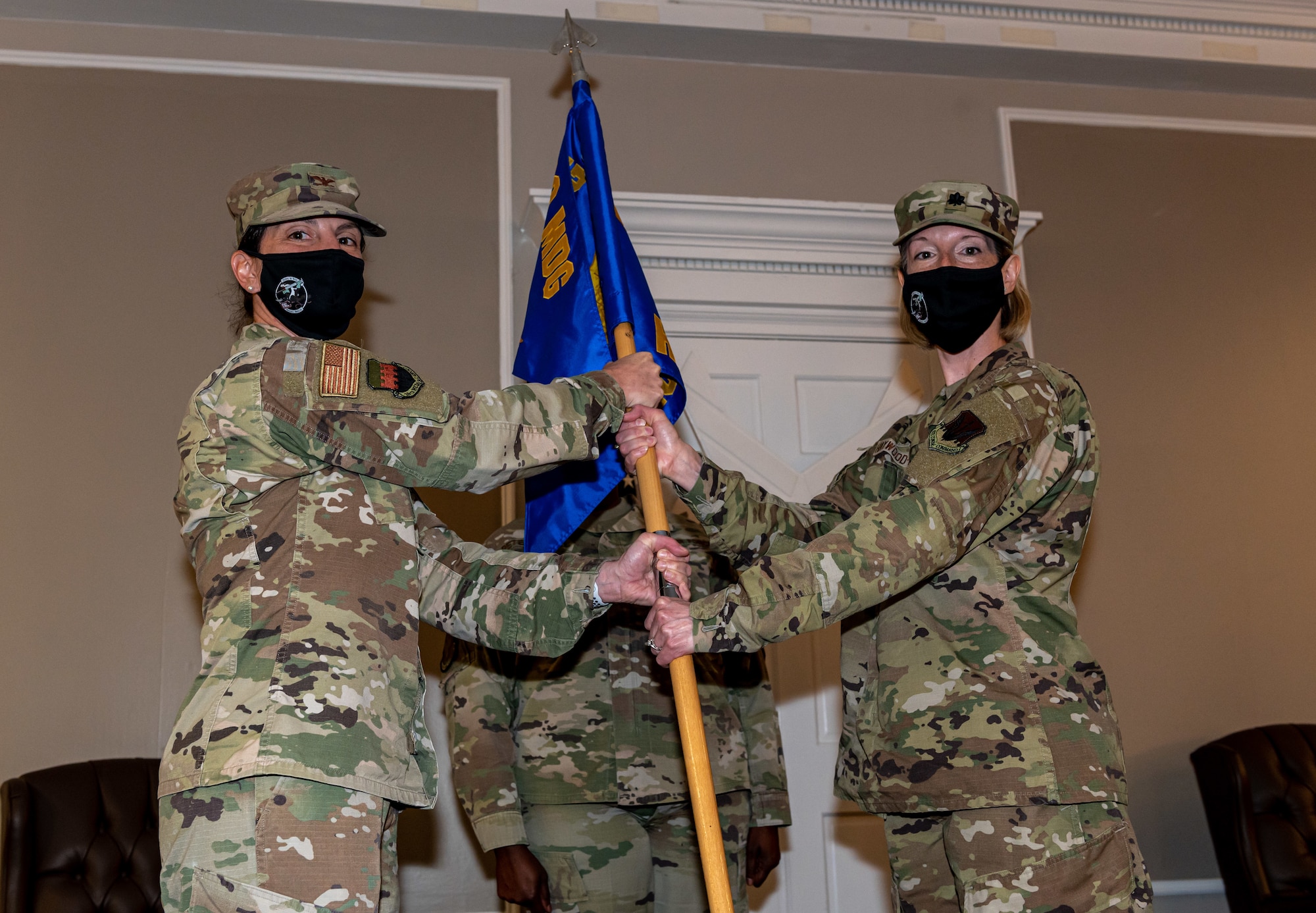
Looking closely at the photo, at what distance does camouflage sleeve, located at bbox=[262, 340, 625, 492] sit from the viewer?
6.01 feet

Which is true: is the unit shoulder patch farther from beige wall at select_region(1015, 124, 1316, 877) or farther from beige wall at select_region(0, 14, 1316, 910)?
beige wall at select_region(1015, 124, 1316, 877)

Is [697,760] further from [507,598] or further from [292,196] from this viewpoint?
[292,196]

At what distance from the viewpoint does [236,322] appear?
221 cm

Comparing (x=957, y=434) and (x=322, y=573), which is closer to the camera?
(x=322, y=573)

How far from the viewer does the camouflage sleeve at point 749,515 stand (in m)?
2.43

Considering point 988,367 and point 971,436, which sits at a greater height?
point 988,367

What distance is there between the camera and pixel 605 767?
2.47m

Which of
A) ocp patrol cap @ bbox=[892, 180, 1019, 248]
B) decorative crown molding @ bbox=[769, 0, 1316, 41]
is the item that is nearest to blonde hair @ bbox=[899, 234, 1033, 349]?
ocp patrol cap @ bbox=[892, 180, 1019, 248]

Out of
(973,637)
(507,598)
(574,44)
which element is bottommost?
(973,637)

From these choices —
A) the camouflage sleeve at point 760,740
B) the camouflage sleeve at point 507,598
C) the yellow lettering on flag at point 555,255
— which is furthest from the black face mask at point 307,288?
the camouflage sleeve at point 760,740

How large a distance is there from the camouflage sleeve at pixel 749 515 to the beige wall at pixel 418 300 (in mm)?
1035

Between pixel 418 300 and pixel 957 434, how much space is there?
6.21 ft

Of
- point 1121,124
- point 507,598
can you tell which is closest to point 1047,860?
point 507,598

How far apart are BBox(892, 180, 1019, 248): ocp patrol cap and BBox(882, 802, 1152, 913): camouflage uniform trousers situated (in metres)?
Result: 1.09
